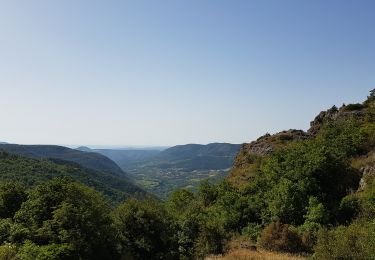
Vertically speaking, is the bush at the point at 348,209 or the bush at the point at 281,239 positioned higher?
the bush at the point at 348,209

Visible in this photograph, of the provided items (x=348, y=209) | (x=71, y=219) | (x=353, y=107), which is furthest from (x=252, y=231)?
(x=353, y=107)

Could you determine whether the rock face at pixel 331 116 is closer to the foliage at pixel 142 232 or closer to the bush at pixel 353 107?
the bush at pixel 353 107

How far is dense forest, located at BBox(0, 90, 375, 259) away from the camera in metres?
22.3

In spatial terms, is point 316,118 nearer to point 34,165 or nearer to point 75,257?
point 75,257

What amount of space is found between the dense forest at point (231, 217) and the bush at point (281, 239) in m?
0.07

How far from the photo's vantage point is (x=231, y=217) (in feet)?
118

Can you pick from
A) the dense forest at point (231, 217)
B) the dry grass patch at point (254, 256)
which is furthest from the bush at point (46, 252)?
the dry grass patch at point (254, 256)

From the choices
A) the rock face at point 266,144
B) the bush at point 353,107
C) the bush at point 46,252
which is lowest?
the bush at point 46,252

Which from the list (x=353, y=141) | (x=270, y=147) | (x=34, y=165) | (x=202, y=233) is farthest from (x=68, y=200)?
(x=34, y=165)

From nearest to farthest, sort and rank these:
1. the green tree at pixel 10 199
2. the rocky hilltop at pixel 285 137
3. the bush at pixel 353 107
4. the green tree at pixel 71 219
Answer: the green tree at pixel 71 219, the green tree at pixel 10 199, the rocky hilltop at pixel 285 137, the bush at pixel 353 107

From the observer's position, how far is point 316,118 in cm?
6462

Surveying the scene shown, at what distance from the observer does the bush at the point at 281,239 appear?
2659cm

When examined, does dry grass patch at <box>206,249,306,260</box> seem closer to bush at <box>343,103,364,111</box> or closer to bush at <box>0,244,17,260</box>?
bush at <box>0,244,17,260</box>

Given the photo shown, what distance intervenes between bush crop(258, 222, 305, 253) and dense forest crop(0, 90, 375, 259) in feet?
0.23
